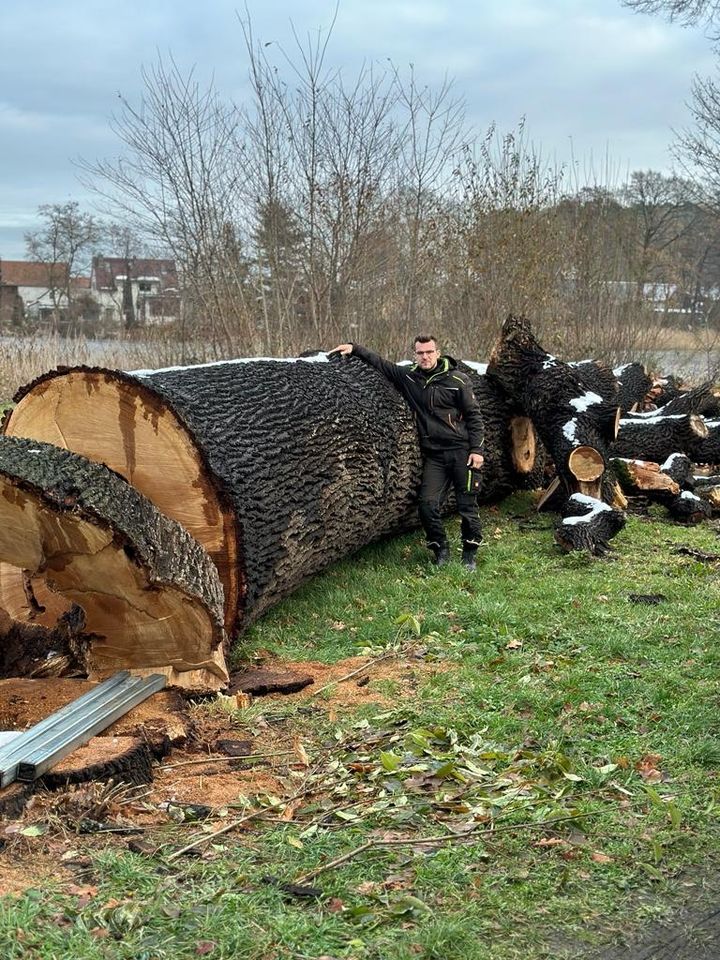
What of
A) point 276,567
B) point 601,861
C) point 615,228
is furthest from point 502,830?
point 615,228

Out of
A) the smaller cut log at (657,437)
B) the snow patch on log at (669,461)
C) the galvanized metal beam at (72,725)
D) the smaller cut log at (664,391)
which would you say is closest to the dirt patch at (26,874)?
the galvanized metal beam at (72,725)

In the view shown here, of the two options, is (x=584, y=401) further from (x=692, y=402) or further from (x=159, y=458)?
(x=159, y=458)

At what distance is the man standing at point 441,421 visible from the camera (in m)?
7.82

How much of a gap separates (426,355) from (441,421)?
0.54m

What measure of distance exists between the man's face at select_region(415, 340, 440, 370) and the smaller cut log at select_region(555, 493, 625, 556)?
1657 mm

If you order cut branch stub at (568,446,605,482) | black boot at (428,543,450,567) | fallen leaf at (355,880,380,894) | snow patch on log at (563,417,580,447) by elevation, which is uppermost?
snow patch on log at (563,417,580,447)

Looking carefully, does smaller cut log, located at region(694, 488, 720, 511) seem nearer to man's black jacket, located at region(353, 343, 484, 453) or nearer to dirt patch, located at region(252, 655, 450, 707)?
man's black jacket, located at region(353, 343, 484, 453)

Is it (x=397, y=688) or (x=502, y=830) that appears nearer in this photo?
(x=502, y=830)

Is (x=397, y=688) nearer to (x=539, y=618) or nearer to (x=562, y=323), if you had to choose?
(x=539, y=618)

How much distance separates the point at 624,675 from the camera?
16.4ft

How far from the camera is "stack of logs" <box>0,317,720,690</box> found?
4656 mm

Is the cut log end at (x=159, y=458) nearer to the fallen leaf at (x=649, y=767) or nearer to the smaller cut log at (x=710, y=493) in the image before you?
the fallen leaf at (x=649, y=767)

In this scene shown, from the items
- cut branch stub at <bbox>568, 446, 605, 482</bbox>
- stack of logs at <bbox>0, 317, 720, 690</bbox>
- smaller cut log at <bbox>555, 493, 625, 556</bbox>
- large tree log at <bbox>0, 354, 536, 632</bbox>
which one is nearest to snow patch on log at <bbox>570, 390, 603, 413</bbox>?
cut branch stub at <bbox>568, 446, 605, 482</bbox>

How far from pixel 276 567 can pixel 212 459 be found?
2.70 feet
